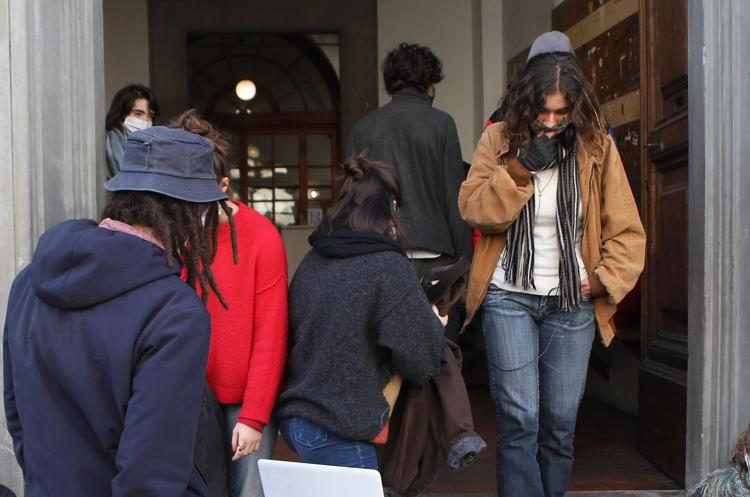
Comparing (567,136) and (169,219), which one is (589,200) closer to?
(567,136)

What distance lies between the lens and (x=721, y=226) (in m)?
3.79

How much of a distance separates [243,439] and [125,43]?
21.9 ft

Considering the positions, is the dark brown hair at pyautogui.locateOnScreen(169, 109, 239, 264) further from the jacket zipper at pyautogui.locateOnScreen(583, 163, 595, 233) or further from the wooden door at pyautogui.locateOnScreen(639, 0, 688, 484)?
the wooden door at pyautogui.locateOnScreen(639, 0, 688, 484)

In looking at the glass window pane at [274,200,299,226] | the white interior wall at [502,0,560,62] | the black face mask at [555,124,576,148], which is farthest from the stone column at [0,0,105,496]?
the glass window pane at [274,200,299,226]

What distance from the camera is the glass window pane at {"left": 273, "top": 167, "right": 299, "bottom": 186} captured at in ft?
33.1

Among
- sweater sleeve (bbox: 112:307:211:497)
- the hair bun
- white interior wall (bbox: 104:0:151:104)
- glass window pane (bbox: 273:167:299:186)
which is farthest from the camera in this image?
glass window pane (bbox: 273:167:299:186)

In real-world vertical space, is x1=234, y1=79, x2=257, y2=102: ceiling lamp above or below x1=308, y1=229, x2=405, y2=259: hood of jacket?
above

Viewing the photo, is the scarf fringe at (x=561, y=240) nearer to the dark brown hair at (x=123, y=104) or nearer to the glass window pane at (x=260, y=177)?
the dark brown hair at (x=123, y=104)

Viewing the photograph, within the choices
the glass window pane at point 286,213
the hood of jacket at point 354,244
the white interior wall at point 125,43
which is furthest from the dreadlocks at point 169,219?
the glass window pane at point 286,213

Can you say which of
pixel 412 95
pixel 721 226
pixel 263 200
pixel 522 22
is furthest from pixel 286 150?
pixel 721 226

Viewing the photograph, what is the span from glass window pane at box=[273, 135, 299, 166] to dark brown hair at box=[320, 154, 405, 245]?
722cm

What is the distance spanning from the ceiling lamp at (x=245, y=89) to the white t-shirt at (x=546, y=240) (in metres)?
7.04

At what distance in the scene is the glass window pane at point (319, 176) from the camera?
10070mm

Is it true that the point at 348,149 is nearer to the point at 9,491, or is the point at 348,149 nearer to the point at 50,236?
the point at 9,491
